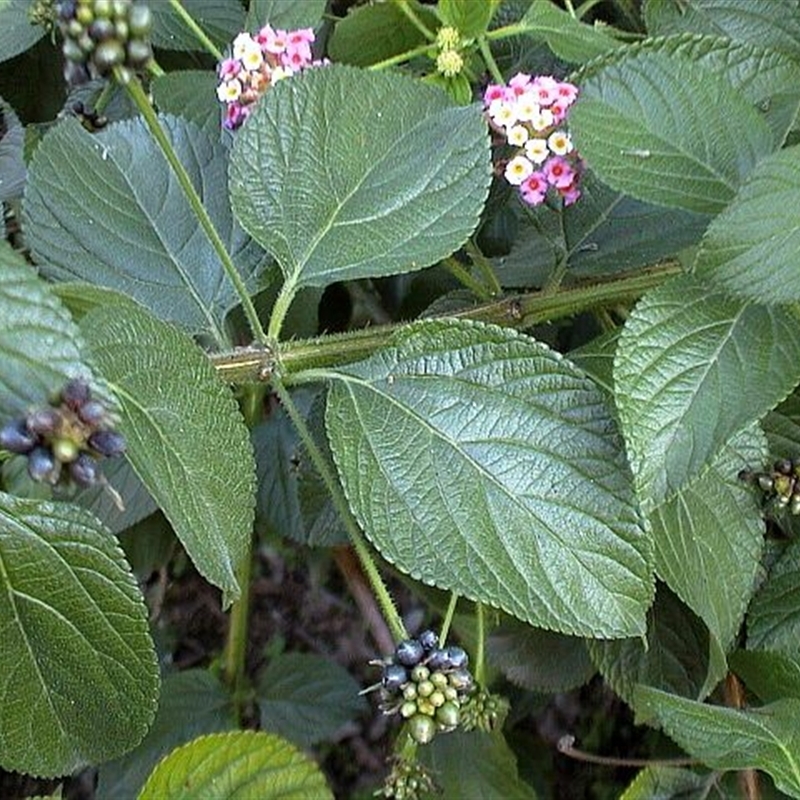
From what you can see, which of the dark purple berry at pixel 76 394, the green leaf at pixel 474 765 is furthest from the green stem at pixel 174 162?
the green leaf at pixel 474 765

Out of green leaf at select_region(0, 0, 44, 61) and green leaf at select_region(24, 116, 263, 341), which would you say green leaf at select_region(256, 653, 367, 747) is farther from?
green leaf at select_region(0, 0, 44, 61)

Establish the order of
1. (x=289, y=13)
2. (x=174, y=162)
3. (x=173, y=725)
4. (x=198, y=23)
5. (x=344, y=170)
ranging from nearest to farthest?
(x=174, y=162), (x=344, y=170), (x=289, y=13), (x=198, y=23), (x=173, y=725)

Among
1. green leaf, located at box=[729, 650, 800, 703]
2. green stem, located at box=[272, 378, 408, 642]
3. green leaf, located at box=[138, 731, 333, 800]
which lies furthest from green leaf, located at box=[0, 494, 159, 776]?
green leaf, located at box=[729, 650, 800, 703]

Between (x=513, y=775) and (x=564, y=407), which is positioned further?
(x=513, y=775)

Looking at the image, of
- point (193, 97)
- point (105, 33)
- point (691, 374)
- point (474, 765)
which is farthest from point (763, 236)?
point (474, 765)

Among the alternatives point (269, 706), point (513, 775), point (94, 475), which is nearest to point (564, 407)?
point (94, 475)

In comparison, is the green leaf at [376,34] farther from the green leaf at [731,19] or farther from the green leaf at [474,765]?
the green leaf at [474,765]

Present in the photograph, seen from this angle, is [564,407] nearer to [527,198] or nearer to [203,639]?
[527,198]

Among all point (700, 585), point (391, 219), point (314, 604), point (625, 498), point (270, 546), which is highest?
point (391, 219)

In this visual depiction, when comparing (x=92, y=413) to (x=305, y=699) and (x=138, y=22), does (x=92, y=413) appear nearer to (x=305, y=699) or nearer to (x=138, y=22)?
(x=138, y=22)
